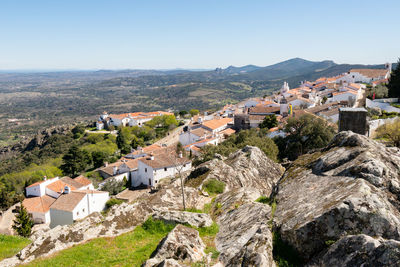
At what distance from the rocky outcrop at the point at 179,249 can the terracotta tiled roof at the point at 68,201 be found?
29.8m

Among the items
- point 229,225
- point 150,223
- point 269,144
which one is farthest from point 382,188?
point 269,144

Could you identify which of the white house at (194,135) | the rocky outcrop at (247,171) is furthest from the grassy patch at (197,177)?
the white house at (194,135)

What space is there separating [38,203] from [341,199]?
132 feet

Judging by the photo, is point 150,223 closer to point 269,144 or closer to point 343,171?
point 343,171

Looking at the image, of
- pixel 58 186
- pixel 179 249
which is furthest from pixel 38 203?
pixel 179 249

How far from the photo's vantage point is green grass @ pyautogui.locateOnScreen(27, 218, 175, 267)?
26.4 feet

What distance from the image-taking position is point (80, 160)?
57594 mm

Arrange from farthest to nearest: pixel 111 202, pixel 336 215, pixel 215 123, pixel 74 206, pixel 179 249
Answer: pixel 215 123 < pixel 111 202 < pixel 74 206 < pixel 179 249 < pixel 336 215

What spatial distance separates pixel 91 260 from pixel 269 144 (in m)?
22.8

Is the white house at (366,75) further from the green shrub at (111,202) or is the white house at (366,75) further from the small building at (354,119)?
the small building at (354,119)

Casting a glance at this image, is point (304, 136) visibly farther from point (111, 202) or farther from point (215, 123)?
point (215, 123)

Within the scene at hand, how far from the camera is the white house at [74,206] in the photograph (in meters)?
33.3

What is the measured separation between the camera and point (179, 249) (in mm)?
7258

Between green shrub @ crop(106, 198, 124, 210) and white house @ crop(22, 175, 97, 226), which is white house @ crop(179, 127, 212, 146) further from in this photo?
green shrub @ crop(106, 198, 124, 210)
